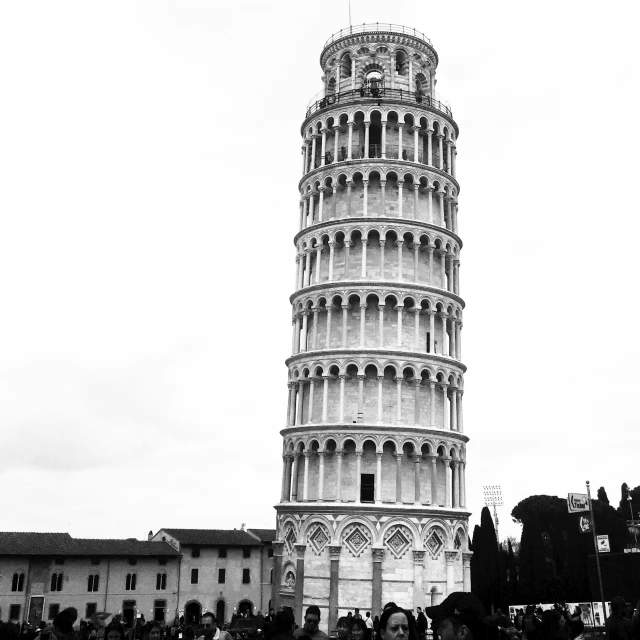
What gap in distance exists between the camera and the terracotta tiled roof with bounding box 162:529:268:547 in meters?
70.8

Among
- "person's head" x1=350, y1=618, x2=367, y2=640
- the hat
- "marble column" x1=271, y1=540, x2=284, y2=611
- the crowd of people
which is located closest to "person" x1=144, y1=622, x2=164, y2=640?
the crowd of people

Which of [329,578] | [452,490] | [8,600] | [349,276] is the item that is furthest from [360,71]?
[8,600]

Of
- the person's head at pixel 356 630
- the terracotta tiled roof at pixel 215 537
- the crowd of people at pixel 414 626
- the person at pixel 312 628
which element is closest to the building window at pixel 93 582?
the terracotta tiled roof at pixel 215 537

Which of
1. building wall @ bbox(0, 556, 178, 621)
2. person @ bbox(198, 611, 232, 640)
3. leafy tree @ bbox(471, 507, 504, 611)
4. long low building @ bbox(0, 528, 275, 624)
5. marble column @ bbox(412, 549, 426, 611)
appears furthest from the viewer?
leafy tree @ bbox(471, 507, 504, 611)

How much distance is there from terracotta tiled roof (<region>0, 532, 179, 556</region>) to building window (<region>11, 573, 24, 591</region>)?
1.77 meters

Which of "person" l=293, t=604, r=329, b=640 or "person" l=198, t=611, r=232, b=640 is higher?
"person" l=293, t=604, r=329, b=640

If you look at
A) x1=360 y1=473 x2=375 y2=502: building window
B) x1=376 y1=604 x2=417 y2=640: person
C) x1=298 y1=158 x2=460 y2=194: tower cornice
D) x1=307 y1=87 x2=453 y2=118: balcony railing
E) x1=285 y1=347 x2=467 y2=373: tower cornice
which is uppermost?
x1=307 y1=87 x2=453 y2=118: balcony railing

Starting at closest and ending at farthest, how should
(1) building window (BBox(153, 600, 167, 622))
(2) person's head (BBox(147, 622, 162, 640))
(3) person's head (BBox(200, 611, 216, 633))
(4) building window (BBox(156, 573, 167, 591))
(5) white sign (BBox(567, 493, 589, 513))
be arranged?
(2) person's head (BBox(147, 622, 162, 640)) → (3) person's head (BBox(200, 611, 216, 633)) → (5) white sign (BBox(567, 493, 589, 513)) → (1) building window (BBox(153, 600, 167, 622)) → (4) building window (BBox(156, 573, 167, 591))

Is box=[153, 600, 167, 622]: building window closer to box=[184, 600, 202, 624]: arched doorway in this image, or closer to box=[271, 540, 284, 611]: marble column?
box=[184, 600, 202, 624]: arched doorway

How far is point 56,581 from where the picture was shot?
210 ft

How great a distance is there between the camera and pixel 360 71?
5319cm

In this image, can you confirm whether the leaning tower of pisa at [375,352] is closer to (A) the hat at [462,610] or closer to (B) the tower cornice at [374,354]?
(B) the tower cornice at [374,354]

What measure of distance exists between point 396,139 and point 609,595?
3212 centimetres

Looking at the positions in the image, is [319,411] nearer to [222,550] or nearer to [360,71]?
[360,71]
